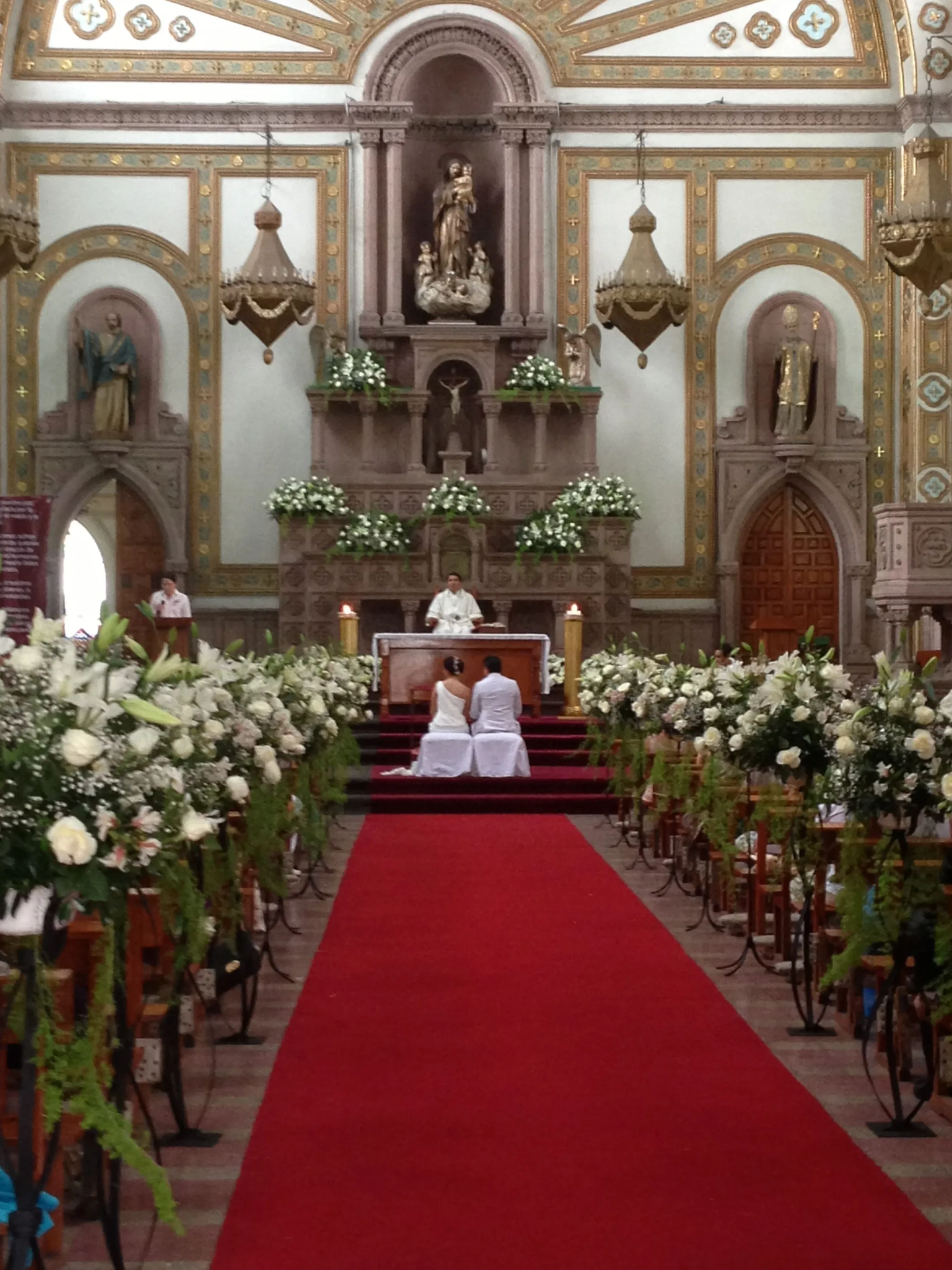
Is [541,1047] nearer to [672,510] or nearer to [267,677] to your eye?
[267,677]

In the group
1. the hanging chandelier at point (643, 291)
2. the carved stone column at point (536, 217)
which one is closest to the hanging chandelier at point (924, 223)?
the hanging chandelier at point (643, 291)

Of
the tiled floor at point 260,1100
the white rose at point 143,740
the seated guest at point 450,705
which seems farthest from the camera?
the seated guest at point 450,705

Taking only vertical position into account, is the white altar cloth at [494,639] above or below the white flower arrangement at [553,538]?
below

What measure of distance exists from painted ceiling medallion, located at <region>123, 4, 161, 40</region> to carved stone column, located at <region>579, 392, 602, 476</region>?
6.93 m

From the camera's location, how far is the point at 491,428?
20156mm

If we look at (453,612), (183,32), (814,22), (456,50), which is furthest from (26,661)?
(814,22)

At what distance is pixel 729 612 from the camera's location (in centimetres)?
2055

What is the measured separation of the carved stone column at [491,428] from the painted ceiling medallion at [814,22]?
19.5ft

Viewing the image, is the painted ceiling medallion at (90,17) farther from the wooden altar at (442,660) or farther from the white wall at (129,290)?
the wooden altar at (442,660)

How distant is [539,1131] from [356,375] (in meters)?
15.6

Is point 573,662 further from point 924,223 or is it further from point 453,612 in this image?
point 924,223

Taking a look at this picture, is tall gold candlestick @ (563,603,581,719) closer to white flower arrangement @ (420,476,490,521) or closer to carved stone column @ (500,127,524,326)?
white flower arrangement @ (420,476,490,521)

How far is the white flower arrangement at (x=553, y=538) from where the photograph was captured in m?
19.3

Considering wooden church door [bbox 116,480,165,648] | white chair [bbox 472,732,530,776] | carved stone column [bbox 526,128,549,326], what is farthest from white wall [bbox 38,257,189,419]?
white chair [bbox 472,732,530,776]
